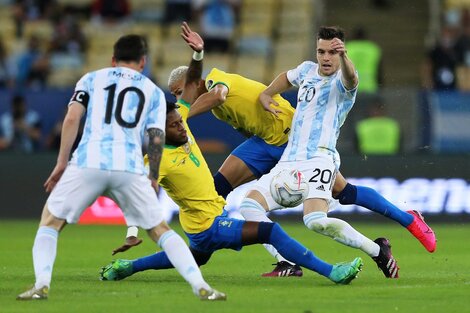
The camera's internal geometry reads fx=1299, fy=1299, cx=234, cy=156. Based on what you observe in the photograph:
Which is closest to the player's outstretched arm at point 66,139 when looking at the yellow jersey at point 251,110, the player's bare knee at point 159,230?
the player's bare knee at point 159,230

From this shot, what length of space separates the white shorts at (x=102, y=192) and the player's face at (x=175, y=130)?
1.15 metres

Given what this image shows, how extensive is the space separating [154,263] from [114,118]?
228 centimetres

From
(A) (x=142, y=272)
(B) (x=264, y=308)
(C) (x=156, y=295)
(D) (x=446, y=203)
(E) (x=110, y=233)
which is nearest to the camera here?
(B) (x=264, y=308)

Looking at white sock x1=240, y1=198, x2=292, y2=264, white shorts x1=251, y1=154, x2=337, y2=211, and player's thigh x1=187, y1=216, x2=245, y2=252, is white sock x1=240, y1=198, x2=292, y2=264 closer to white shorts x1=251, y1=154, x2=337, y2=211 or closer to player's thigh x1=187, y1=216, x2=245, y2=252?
white shorts x1=251, y1=154, x2=337, y2=211

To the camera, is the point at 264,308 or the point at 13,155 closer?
the point at 264,308

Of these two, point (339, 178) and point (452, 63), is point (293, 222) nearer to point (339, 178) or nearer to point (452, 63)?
point (452, 63)

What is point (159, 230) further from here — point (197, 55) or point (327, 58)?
point (327, 58)

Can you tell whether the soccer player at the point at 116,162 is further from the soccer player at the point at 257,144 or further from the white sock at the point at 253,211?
the soccer player at the point at 257,144

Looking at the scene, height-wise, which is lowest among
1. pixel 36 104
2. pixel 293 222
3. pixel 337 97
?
pixel 293 222

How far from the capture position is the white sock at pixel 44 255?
9219mm

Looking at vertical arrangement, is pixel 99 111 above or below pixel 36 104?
above

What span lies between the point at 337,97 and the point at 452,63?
34.2ft

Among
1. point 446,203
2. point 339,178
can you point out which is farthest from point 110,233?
point 339,178

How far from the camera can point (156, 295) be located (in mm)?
9961
